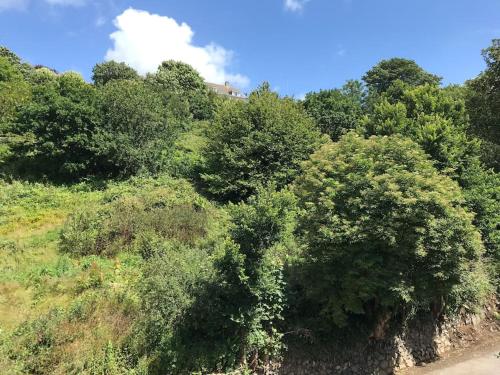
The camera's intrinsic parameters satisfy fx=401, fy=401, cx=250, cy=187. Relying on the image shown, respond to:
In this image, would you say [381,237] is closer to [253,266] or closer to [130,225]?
[253,266]

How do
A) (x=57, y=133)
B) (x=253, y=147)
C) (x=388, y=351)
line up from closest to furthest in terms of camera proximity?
1. (x=388, y=351)
2. (x=253, y=147)
3. (x=57, y=133)

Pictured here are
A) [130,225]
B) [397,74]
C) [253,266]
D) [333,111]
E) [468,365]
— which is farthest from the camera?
[397,74]

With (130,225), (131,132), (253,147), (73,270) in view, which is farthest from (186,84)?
(73,270)

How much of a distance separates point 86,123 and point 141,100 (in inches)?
137

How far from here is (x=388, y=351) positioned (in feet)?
40.4

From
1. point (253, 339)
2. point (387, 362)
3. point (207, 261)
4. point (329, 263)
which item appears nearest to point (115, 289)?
point (207, 261)

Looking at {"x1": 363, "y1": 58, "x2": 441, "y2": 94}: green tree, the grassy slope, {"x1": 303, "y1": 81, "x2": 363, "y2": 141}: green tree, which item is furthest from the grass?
{"x1": 363, "y1": 58, "x2": 441, "y2": 94}: green tree

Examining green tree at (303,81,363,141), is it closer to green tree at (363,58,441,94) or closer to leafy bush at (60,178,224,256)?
leafy bush at (60,178,224,256)

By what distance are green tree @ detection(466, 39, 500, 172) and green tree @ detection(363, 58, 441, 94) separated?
2563 cm

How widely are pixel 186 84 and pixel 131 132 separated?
28179mm

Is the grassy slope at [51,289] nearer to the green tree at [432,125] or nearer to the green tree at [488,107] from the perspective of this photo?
the green tree at [432,125]

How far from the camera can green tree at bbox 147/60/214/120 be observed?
136ft

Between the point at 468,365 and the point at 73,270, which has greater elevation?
the point at 73,270

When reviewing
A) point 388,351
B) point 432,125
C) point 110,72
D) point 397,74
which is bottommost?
point 388,351
